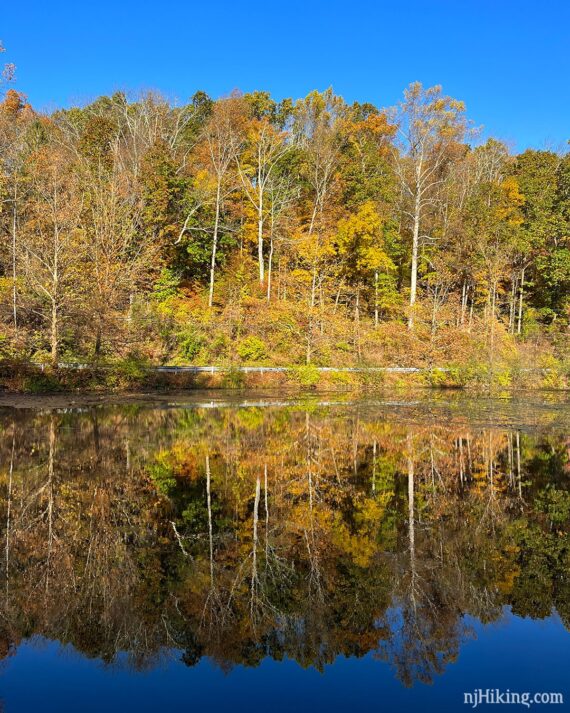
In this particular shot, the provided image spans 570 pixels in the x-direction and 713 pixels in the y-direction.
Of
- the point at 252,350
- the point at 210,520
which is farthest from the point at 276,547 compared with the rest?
the point at 252,350

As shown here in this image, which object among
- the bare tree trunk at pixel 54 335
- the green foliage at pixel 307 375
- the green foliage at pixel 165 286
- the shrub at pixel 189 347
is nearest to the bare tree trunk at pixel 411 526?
the green foliage at pixel 307 375

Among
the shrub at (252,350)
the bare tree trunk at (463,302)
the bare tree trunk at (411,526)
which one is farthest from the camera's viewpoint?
the bare tree trunk at (463,302)

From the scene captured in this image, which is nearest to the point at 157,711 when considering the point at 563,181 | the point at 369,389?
the point at 369,389

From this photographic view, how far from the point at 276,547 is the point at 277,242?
37947 mm

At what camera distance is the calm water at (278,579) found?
503 cm

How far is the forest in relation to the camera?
3084 centimetres

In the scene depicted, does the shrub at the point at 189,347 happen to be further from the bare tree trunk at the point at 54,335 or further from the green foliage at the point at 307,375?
the bare tree trunk at the point at 54,335

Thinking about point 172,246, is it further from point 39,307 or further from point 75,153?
point 39,307

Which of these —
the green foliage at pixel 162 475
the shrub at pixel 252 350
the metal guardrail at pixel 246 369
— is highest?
the shrub at pixel 252 350

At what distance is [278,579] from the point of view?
22.3 feet

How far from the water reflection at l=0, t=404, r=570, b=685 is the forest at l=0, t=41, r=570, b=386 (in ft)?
58.8

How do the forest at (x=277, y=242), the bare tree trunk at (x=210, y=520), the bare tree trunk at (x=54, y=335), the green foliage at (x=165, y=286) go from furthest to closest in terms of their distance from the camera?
the green foliage at (x=165, y=286) → the forest at (x=277, y=242) → the bare tree trunk at (x=54, y=335) → the bare tree trunk at (x=210, y=520)

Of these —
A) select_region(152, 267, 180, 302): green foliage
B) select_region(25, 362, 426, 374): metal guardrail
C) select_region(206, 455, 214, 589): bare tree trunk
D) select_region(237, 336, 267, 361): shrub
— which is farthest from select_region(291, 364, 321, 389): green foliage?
select_region(206, 455, 214, 589): bare tree trunk

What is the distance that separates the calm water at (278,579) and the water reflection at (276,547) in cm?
3
